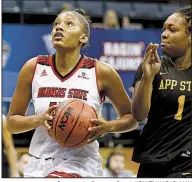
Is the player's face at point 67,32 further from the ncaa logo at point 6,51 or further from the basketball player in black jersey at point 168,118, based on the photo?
the ncaa logo at point 6,51

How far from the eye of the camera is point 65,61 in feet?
7.61

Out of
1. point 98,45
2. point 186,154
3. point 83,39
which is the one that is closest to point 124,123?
point 186,154

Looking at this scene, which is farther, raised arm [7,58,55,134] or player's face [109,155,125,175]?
player's face [109,155,125,175]

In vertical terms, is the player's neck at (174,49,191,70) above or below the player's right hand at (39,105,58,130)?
above

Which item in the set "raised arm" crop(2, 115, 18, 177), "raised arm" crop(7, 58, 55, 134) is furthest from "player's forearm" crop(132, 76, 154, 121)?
"raised arm" crop(2, 115, 18, 177)

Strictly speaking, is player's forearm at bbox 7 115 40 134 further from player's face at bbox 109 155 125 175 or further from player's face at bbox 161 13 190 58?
player's face at bbox 109 155 125 175

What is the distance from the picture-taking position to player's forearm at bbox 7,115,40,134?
2.23 m

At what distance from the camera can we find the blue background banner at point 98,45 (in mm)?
3994

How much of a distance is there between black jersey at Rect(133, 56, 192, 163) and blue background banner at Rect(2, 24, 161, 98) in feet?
5.08

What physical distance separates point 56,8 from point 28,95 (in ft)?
8.60

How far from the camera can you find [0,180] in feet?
7.97

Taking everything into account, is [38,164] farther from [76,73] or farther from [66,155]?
[76,73]

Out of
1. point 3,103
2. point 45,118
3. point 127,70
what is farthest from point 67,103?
point 127,70

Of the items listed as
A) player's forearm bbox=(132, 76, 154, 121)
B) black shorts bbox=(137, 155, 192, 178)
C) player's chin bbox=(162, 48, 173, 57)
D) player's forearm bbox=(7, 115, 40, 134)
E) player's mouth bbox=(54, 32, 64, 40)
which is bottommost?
black shorts bbox=(137, 155, 192, 178)
